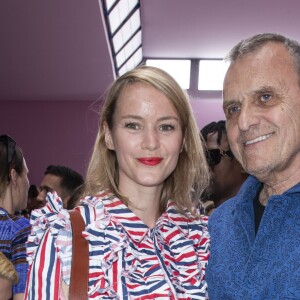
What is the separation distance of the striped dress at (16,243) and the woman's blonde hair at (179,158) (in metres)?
0.66

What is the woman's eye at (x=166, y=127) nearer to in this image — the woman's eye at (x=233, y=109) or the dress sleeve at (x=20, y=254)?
the woman's eye at (x=233, y=109)

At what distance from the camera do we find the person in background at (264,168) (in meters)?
1.68

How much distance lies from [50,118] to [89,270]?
9.61m

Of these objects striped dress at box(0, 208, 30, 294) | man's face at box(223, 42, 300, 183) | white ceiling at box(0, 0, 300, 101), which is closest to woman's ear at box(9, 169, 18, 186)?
striped dress at box(0, 208, 30, 294)

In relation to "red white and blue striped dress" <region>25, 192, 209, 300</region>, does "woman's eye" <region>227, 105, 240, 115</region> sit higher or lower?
higher

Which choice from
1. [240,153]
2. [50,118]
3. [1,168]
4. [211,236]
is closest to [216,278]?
[211,236]

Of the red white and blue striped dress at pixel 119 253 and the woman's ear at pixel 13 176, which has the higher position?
the woman's ear at pixel 13 176

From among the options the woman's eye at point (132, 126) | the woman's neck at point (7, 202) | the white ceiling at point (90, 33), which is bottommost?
the woman's neck at point (7, 202)

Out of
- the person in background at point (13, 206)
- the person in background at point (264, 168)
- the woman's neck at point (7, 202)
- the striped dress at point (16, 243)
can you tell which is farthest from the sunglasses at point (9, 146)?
the person in background at point (264, 168)

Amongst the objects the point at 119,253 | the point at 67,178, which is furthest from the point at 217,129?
the point at 67,178

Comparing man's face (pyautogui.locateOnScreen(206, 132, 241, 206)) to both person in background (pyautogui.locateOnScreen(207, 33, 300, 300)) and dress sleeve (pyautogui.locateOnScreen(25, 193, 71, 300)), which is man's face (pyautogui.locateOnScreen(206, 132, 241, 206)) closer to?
person in background (pyautogui.locateOnScreen(207, 33, 300, 300))

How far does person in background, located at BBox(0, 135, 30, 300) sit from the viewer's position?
2553 mm

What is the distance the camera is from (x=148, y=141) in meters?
1.93

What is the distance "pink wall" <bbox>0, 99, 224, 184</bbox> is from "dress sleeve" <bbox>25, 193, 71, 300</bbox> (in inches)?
358
